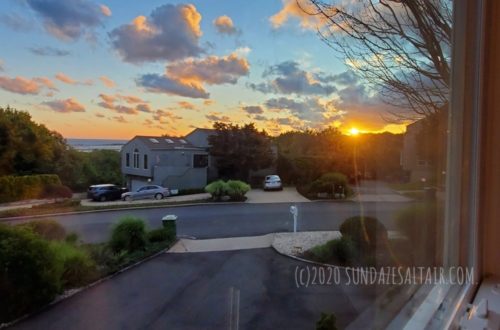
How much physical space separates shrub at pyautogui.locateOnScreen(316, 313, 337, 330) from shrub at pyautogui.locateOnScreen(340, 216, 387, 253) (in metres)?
0.33

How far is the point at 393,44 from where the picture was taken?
45.1 inches

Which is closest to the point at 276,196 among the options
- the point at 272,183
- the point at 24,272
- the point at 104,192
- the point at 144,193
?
the point at 272,183

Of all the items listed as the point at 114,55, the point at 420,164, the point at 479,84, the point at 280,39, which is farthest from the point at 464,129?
the point at 114,55

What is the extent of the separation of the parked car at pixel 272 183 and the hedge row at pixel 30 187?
26.1 inches

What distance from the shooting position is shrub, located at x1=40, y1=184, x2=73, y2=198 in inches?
27.7

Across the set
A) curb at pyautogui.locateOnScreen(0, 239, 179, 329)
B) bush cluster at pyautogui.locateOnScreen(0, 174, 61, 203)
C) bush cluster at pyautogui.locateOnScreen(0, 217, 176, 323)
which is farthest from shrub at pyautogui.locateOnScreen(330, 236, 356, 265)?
bush cluster at pyautogui.locateOnScreen(0, 174, 61, 203)

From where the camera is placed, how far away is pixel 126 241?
0.97 metres

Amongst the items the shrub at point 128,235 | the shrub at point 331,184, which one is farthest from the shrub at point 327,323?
the shrub at point 128,235

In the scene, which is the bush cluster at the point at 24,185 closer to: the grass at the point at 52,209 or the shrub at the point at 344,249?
the grass at the point at 52,209

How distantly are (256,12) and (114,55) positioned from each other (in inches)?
16.7

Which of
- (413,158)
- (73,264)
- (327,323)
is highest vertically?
(413,158)

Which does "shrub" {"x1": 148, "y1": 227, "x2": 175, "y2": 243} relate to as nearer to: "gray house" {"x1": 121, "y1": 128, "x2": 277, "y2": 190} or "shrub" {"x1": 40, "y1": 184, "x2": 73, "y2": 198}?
"gray house" {"x1": 121, "y1": 128, "x2": 277, "y2": 190}

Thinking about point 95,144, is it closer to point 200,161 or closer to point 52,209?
point 52,209

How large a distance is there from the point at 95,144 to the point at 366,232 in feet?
3.10
